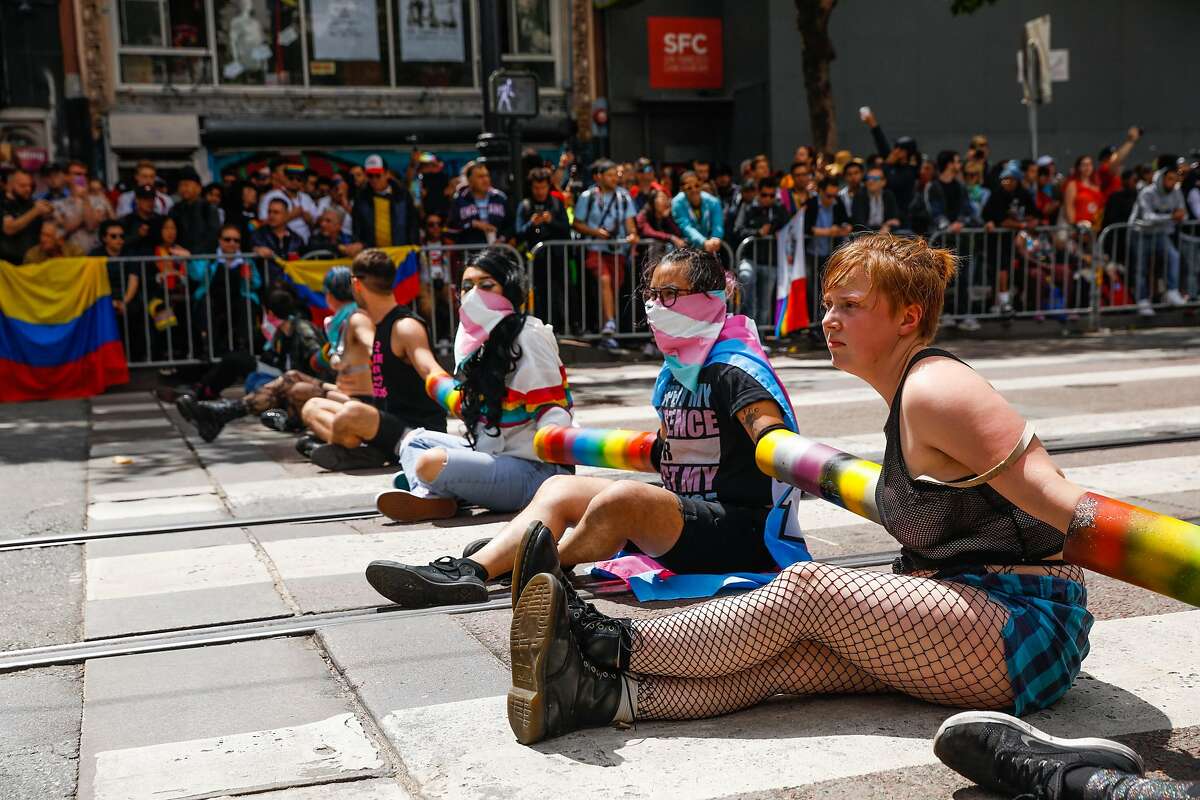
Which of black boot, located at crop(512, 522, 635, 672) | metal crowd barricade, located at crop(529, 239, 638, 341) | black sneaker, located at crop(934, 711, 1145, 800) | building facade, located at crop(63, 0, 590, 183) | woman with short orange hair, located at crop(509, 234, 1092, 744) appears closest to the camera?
black sneaker, located at crop(934, 711, 1145, 800)

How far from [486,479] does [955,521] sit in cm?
307

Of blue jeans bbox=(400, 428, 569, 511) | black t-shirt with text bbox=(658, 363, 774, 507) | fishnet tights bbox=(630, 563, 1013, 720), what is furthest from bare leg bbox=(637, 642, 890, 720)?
blue jeans bbox=(400, 428, 569, 511)

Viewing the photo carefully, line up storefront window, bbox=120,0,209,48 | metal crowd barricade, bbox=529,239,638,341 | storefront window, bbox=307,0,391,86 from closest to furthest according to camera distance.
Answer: metal crowd barricade, bbox=529,239,638,341 → storefront window, bbox=120,0,209,48 → storefront window, bbox=307,0,391,86

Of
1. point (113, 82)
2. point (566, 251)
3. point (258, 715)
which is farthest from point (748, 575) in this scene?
point (113, 82)

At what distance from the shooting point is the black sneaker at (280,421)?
30.3 feet

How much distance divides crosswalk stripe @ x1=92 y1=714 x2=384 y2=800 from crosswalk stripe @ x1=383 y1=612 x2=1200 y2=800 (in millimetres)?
128

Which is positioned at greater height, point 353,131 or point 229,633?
point 353,131

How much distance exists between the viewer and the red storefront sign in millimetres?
22922

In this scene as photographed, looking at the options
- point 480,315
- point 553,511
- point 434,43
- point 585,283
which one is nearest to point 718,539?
point 553,511

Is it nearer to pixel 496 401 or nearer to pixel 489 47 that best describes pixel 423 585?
pixel 496 401

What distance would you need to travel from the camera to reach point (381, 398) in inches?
297

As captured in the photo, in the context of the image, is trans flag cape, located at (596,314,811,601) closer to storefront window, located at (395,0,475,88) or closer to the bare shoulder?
the bare shoulder

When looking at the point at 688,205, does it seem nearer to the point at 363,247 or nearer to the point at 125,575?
the point at 363,247

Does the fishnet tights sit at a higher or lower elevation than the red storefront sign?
lower
